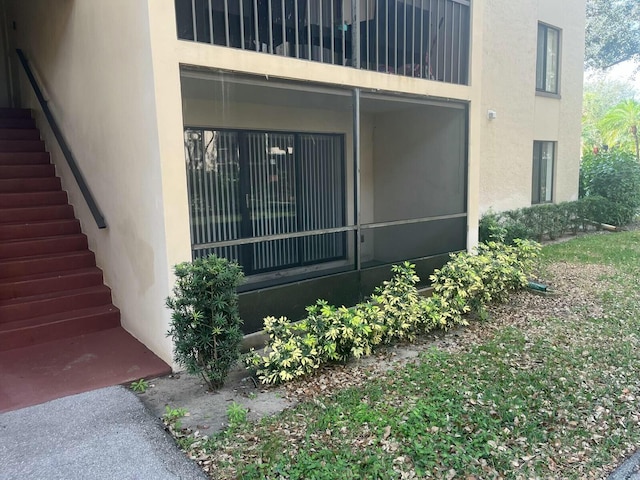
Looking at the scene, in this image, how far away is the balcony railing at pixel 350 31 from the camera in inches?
180

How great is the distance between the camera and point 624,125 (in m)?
19.1

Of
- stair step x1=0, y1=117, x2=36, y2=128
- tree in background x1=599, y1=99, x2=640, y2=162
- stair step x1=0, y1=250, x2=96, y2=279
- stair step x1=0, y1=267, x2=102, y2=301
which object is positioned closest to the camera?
stair step x1=0, y1=267, x2=102, y2=301

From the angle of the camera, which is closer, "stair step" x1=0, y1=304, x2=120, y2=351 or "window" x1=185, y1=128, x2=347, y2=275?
"stair step" x1=0, y1=304, x2=120, y2=351

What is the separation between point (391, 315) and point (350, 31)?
11.1ft

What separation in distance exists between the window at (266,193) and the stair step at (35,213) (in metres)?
1.63

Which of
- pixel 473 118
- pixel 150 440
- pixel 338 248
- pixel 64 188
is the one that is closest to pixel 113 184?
pixel 64 188

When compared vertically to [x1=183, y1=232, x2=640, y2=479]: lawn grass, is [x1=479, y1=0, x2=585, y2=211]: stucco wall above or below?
above

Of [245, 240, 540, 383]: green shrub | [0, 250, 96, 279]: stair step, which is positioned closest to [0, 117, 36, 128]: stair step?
[0, 250, 96, 279]: stair step

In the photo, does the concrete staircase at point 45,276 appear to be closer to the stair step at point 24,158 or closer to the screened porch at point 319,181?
the stair step at point 24,158

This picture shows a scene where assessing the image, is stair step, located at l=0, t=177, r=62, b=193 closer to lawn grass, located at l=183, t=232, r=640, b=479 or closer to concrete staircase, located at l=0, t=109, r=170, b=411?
concrete staircase, located at l=0, t=109, r=170, b=411

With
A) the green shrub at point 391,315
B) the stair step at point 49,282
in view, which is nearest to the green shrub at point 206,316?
the green shrub at point 391,315

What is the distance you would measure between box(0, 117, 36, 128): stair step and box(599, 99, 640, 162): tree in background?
20203mm

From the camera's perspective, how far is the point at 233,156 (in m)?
6.85

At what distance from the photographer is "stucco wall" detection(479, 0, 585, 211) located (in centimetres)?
1034
